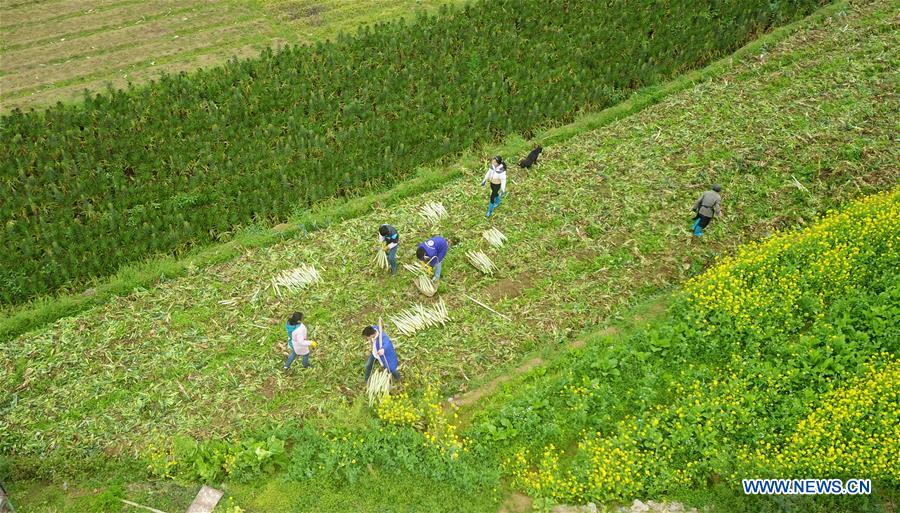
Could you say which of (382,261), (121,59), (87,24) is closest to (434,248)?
(382,261)

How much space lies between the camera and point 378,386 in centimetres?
985

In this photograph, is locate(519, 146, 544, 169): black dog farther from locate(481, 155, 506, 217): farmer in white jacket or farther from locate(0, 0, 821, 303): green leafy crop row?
locate(0, 0, 821, 303): green leafy crop row

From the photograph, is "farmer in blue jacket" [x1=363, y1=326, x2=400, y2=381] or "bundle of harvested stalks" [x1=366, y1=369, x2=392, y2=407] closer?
"farmer in blue jacket" [x1=363, y1=326, x2=400, y2=381]

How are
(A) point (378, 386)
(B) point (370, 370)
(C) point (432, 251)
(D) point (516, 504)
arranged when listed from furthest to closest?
(C) point (432, 251) < (B) point (370, 370) < (A) point (378, 386) < (D) point (516, 504)

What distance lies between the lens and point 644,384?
384 inches

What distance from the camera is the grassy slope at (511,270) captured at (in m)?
10.2

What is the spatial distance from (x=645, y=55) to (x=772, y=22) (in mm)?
5289

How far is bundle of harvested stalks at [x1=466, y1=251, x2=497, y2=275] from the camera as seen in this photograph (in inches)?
478

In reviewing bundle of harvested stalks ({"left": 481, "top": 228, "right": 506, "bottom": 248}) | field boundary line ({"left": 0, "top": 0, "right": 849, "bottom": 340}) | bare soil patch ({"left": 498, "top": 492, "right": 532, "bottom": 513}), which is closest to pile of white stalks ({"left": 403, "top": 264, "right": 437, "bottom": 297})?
bundle of harvested stalks ({"left": 481, "top": 228, "right": 506, "bottom": 248})

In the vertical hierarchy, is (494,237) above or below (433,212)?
below

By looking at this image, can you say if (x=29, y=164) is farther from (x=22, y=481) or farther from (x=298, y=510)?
(x=298, y=510)

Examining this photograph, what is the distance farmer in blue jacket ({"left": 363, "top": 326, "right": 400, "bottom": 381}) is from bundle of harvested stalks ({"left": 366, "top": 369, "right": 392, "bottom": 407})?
0.49 feet

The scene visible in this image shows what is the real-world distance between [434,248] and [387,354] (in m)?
2.44

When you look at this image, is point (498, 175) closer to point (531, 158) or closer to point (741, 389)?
point (531, 158)
